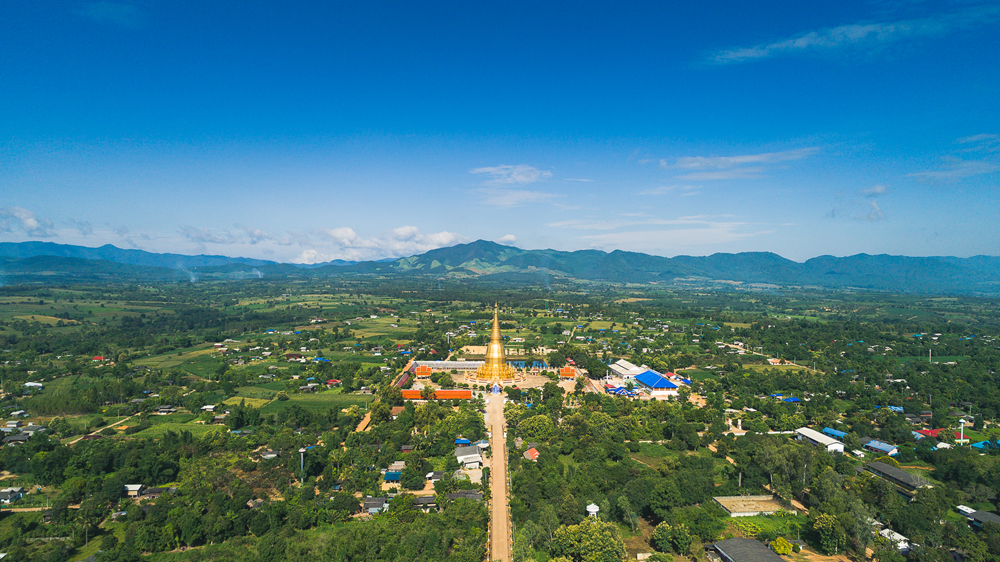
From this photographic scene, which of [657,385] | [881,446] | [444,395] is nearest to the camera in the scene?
[881,446]

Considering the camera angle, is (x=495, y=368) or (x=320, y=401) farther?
(x=495, y=368)

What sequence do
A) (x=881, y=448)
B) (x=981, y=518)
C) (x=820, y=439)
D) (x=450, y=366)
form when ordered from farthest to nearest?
(x=450, y=366), (x=820, y=439), (x=881, y=448), (x=981, y=518)

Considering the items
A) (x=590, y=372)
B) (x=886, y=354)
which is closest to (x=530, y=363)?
(x=590, y=372)

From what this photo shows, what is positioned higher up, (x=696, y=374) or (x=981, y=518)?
(x=981, y=518)

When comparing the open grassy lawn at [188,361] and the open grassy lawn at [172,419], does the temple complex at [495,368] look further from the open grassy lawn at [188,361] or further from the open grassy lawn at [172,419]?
the open grassy lawn at [188,361]

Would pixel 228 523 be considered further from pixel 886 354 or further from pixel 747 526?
pixel 886 354

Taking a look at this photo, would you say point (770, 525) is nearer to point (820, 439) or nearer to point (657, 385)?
point (820, 439)

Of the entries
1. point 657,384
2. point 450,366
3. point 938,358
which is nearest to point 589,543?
point 657,384

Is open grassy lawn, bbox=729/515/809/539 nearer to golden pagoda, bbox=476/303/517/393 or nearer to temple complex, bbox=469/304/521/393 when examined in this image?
temple complex, bbox=469/304/521/393

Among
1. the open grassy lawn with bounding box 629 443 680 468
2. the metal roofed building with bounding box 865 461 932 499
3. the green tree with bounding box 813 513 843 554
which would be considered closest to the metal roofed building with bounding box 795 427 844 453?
the metal roofed building with bounding box 865 461 932 499
